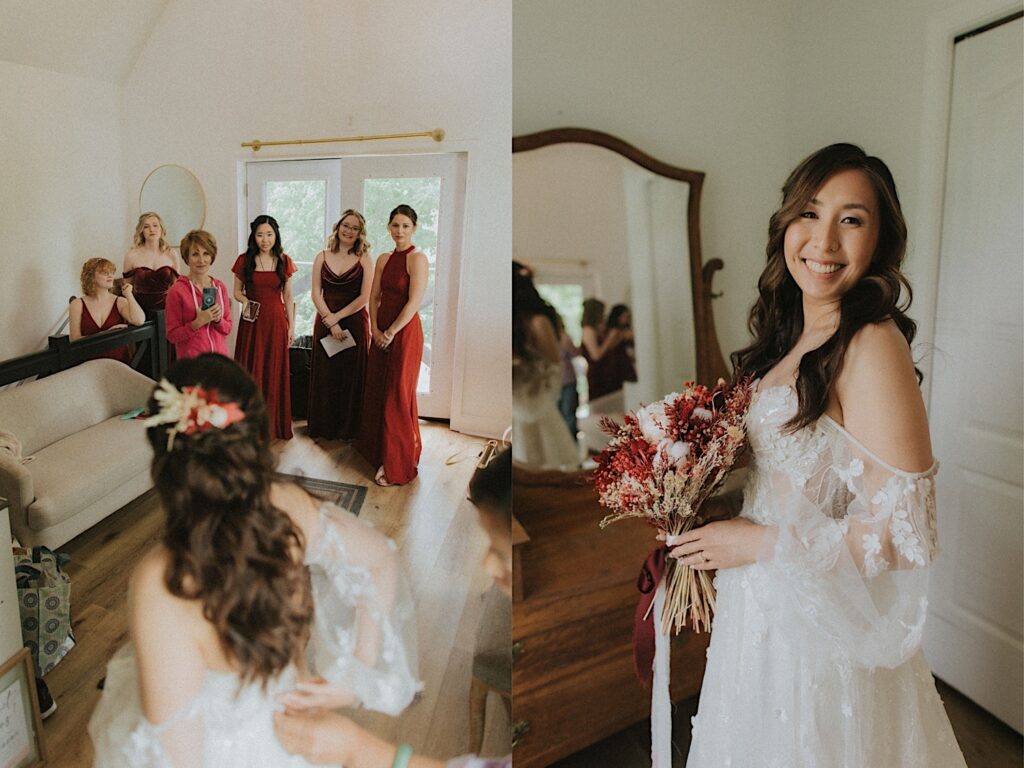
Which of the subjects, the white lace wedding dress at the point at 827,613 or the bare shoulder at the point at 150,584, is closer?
the bare shoulder at the point at 150,584

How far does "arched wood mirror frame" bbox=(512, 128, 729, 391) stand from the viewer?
1445 millimetres

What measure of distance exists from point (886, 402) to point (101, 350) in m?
1.13

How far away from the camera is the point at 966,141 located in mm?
1467

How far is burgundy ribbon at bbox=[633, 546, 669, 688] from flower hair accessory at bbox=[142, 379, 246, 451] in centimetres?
91

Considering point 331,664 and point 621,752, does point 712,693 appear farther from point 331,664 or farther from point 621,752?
point 331,664

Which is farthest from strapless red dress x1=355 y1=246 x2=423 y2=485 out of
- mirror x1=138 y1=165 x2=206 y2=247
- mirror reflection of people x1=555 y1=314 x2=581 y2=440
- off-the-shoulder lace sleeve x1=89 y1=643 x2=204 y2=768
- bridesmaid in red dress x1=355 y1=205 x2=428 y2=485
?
mirror reflection of people x1=555 y1=314 x2=581 y2=440

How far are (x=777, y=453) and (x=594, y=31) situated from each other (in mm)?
947

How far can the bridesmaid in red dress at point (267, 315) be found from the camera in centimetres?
82

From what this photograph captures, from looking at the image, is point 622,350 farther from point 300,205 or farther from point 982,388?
point 300,205

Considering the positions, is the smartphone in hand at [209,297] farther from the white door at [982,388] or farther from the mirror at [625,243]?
the white door at [982,388]

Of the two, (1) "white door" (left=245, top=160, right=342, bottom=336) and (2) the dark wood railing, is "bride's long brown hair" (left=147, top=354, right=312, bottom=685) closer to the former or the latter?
(2) the dark wood railing

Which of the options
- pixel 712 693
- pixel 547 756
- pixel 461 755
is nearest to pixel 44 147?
pixel 461 755

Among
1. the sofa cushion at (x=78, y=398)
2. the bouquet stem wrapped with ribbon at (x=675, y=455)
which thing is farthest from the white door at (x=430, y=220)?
the bouquet stem wrapped with ribbon at (x=675, y=455)

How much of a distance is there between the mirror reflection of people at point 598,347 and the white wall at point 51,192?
3.47ft
